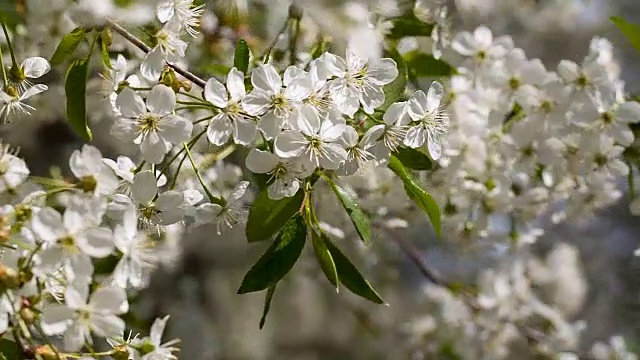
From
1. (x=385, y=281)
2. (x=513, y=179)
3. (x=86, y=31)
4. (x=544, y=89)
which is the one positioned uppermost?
(x=86, y=31)

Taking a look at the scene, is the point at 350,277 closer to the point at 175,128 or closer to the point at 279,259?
the point at 279,259

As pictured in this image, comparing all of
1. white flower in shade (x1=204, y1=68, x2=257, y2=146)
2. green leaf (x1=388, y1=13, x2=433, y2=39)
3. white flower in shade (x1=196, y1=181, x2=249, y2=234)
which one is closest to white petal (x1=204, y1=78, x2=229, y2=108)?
A: white flower in shade (x1=204, y1=68, x2=257, y2=146)

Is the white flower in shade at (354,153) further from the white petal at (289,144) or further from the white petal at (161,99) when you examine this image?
the white petal at (161,99)

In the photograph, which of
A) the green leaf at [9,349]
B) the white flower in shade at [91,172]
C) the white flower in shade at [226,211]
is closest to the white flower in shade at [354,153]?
the white flower in shade at [226,211]

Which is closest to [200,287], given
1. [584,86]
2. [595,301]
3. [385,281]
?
[385,281]

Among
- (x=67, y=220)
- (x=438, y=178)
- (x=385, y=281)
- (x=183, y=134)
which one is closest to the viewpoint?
(x=67, y=220)

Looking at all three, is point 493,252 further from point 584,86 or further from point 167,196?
point 167,196
